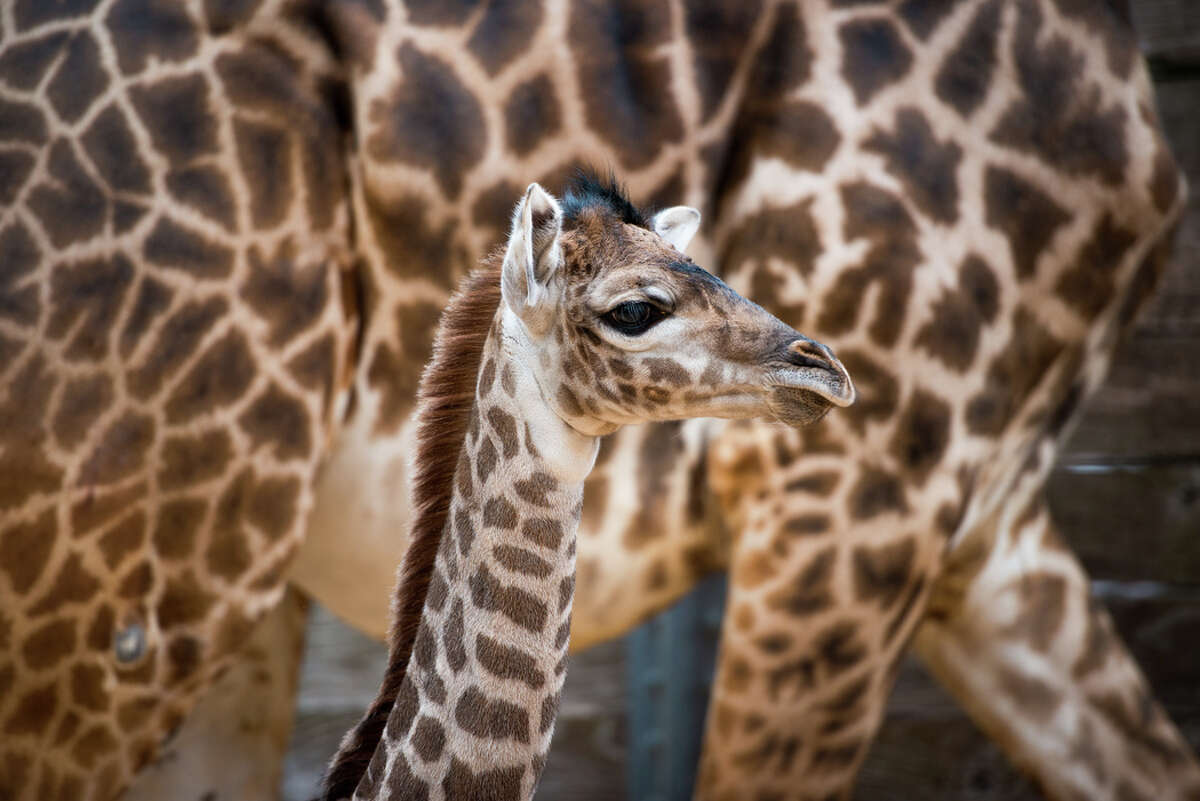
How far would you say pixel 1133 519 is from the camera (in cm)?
302

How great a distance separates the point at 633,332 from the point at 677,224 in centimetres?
22

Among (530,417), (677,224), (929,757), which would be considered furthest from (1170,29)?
(530,417)

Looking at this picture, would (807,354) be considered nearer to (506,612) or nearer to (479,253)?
(506,612)

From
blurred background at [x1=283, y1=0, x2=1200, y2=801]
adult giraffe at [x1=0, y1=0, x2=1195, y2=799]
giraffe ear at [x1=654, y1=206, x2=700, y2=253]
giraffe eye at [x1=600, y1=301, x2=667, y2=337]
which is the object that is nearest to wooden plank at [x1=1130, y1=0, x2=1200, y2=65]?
blurred background at [x1=283, y1=0, x2=1200, y2=801]

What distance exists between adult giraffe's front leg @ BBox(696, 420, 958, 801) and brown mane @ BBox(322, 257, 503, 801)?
29.0 inches

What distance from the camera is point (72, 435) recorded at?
1743 millimetres

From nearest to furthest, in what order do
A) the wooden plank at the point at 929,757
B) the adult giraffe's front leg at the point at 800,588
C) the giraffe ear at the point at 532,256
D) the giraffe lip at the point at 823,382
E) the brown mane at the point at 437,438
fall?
the giraffe lip at the point at 823,382 < the giraffe ear at the point at 532,256 < the brown mane at the point at 437,438 < the adult giraffe's front leg at the point at 800,588 < the wooden plank at the point at 929,757

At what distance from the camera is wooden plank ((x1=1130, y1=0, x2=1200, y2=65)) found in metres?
2.93

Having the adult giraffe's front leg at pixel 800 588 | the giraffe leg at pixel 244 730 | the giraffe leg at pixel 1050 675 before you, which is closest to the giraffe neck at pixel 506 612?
the adult giraffe's front leg at pixel 800 588

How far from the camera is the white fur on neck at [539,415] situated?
4.18 ft

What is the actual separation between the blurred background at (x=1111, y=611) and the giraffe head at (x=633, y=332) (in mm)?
1962

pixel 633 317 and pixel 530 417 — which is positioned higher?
pixel 633 317

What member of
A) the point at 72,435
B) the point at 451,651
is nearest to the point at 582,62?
the point at 72,435

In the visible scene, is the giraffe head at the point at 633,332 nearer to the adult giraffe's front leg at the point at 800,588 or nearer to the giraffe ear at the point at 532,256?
the giraffe ear at the point at 532,256
